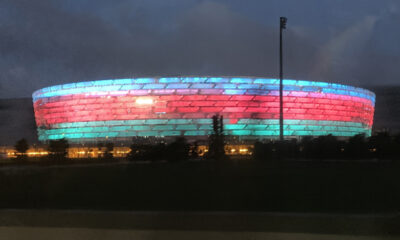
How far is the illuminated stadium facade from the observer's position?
6166cm

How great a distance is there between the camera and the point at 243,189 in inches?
437

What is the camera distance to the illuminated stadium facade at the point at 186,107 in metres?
61.7

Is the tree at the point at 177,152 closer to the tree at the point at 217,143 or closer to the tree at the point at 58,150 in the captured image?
the tree at the point at 217,143

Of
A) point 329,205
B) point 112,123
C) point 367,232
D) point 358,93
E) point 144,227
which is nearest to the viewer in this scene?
point 367,232

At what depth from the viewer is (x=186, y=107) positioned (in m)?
62.0

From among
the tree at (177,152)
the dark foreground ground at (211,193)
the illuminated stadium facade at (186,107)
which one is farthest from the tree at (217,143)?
the illuminated stadium facade at (186,107)

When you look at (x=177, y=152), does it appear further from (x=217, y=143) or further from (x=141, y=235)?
(x=141, y=235)

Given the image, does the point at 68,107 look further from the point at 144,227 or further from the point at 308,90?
the point at 144,227

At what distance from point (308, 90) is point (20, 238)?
62.5 meters

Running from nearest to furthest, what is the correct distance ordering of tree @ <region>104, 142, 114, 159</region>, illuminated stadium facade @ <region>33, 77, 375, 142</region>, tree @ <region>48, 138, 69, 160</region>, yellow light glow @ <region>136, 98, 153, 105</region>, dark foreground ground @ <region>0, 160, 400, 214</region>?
dark foreground ground @ <region>0, 160, 400, 214</region> < tree @ <region>48, 138, 69, 160</region> < tree @ <region>104, 142, 114, 159</region> < illuminated stadium facade @ <region>33, 77, 375, 142</region> < yellow light glow @ <region>136, 98, 153, 105</region>

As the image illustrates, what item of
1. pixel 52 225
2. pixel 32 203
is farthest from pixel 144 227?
pixel 32 203

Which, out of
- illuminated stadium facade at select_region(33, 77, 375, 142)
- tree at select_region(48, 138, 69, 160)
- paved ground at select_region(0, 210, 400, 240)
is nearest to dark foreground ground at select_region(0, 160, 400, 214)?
paved ground at select_region(0, 210, 400, 240)

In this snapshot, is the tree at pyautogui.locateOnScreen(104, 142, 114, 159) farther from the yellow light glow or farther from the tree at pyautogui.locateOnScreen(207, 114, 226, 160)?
the yellow light glow

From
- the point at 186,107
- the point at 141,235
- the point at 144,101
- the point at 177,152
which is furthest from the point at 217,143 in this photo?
the point at 144,101
